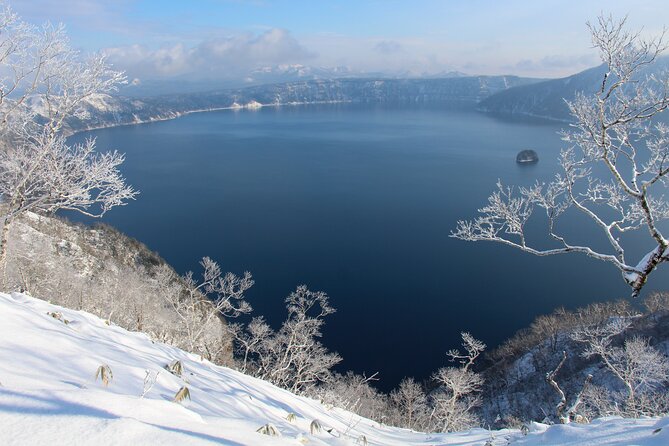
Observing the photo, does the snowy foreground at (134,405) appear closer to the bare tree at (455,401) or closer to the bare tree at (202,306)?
the bare tree at (455,401)

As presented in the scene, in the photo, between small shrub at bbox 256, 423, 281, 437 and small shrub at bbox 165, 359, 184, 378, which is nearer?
small shrub at bbox 256, 423, 281, 437

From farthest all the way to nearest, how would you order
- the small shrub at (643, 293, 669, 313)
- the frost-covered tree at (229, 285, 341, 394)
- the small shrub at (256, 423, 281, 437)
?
1. the small shrub at (643, 293, 669, 313)
2. the frost-covered tree at (229, 285, 341, 394)
3. the small shrub at (256, 423, 281, 437)

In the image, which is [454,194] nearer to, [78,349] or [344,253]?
[344,253]

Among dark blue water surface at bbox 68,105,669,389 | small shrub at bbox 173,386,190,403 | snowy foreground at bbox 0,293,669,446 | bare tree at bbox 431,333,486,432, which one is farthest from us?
dark blue water surface at bbox 68,105,669,389

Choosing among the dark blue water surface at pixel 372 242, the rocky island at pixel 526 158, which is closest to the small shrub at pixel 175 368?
the dark blue water surface at pixel 372 242

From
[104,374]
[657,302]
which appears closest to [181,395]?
[104,374]

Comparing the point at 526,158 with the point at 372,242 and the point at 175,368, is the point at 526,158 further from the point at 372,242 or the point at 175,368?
the point at 175,368

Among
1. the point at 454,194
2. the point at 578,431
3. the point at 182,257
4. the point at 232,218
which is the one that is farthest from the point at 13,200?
the point at 454,194

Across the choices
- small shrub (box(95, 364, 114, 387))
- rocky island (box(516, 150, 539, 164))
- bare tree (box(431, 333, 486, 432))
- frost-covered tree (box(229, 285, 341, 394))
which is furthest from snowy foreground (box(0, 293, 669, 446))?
rocky island (box(516, 150, 539, 164))

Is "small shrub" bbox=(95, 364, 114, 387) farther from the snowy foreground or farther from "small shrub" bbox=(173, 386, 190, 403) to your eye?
"small shrub" bbox=(173, 386, 190, 403)
